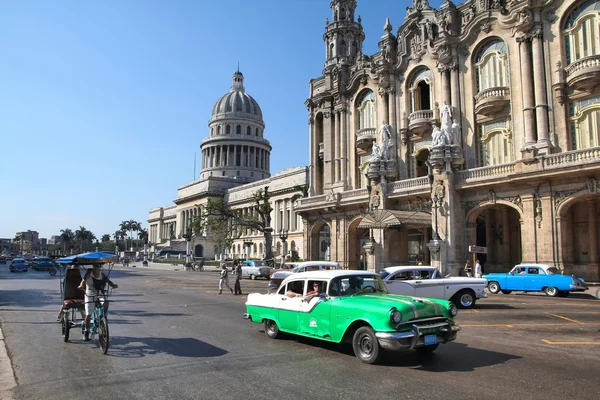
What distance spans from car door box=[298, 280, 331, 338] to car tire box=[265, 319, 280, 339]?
3.65 ft

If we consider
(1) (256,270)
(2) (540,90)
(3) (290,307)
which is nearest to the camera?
(3) (290,307)

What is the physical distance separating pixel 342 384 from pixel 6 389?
16.4 ft

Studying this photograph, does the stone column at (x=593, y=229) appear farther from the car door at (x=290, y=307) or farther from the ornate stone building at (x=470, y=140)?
the car door at (x=290, y=307)

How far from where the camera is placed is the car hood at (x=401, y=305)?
8.18 m

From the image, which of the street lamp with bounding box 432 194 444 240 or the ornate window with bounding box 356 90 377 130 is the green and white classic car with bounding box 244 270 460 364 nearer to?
the street lamp with bounding box 432 194 444 240

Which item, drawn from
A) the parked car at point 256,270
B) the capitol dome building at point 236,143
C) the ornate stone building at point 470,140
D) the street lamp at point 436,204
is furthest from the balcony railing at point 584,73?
the capitol dome building at point 236,143

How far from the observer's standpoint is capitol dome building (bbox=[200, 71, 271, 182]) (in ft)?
399

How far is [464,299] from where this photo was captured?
1686 cm

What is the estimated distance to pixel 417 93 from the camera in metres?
38.5

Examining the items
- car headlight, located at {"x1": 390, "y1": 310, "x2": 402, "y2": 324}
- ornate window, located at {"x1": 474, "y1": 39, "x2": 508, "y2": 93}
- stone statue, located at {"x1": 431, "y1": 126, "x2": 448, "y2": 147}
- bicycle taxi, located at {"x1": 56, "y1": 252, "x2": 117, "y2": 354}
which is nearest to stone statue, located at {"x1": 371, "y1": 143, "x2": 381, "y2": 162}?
stone statue, located at {"x1": 431, "y1": 126, "x2": 448, "y2": 147}

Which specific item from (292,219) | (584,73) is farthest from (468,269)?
(292,219)

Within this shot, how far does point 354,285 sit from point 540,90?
85.2 ft

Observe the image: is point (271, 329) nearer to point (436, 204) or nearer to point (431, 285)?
point (431, 285)

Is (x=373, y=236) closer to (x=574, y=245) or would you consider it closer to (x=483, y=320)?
(x=574, y=245)
